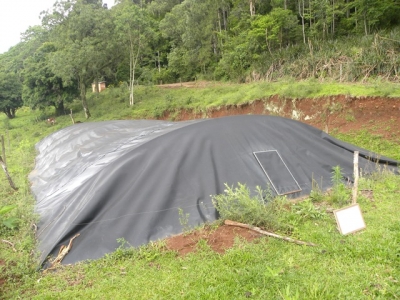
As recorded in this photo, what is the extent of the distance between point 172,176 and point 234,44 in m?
18.0

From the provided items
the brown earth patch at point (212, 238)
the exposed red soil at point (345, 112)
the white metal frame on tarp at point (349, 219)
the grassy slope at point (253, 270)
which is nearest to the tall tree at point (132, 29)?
the exposed red soil at point (345, 112)

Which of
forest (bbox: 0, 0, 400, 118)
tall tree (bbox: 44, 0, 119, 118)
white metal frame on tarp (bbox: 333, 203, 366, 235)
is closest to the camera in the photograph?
white metal frame on tarp (bbox: 333, 203, 366, 235)

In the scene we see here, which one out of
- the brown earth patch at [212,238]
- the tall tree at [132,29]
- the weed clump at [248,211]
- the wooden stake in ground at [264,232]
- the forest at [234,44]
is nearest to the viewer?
the wooden stake in ground at [264,232]

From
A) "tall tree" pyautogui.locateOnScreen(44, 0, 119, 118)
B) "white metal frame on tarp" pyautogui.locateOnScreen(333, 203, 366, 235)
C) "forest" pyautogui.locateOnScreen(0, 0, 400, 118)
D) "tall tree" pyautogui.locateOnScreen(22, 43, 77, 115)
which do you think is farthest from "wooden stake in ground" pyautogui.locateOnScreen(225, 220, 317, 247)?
"tall tree" pyautogui.locateOnScreen(22, 43, 77, 115)

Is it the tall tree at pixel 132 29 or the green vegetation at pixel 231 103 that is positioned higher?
the tall tree at pixel 132 29

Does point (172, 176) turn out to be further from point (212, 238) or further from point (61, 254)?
point (61, 254)

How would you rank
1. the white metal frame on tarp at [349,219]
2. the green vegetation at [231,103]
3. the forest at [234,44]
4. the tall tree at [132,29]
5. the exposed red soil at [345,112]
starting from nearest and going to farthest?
the green vegetation at [231,103] → the white metal frame on tarp at [349,219] → the exposed red soil at [345,112] → the forest at [234,44] → the tall tree at [132,29]

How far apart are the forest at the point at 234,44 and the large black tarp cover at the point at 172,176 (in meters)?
6.47

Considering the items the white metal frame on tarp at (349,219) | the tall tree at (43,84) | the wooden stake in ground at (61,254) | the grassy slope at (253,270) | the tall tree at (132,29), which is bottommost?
the grassy slope at (253,270)

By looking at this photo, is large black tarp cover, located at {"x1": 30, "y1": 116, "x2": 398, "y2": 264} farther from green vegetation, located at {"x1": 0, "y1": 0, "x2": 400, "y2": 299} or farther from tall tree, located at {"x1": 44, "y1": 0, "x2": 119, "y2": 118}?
tall tree, located at {"x1": 44, "y1": 0, "x2": 119, "y2": 118}

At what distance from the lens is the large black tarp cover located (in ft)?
15.1

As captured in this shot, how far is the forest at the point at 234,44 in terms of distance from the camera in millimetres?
12703

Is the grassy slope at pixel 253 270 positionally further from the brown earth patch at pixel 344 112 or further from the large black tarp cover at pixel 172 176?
the brown earth patch at pixel 344 112

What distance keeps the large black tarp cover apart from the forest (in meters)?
6.47
